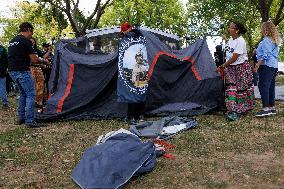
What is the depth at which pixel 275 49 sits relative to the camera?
770 centimetres

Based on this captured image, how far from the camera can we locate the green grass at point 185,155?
4227 mm

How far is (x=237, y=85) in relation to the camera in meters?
7.74

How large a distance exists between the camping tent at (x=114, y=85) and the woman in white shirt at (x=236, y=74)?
75 centimetres

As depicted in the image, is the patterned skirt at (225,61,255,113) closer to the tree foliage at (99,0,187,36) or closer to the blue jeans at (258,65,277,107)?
the blue jeans at (258,65,277,107)

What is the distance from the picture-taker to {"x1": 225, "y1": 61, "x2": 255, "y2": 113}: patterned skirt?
7676 millimetres

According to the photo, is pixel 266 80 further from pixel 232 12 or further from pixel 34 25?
pixel 34 25

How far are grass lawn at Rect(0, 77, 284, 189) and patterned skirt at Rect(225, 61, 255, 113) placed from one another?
33cm

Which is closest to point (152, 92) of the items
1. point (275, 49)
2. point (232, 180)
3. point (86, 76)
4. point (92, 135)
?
point (86, 76)

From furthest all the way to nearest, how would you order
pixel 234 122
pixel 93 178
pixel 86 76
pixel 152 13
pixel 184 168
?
pixel 152 13 < pixel 86 76 < pixel 234 122 < pixel 184 168 < pixel 93 178

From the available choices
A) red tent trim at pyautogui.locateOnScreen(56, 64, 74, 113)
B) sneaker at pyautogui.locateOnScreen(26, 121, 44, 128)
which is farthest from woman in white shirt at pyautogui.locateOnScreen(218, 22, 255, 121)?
sneaker at pyautogui.locateOnScreen(26, 121, 44, 128)

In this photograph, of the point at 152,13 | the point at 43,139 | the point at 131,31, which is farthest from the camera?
the point at 152,13

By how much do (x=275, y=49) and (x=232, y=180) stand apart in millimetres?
4350

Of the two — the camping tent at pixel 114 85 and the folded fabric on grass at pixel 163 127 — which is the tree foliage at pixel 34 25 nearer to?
the camping tent at pixel 114 85

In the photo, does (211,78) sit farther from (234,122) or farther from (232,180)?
(232,180)
